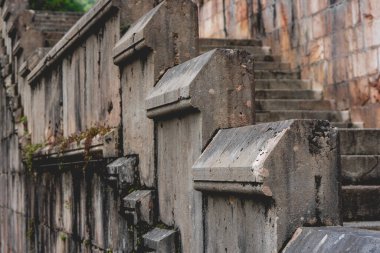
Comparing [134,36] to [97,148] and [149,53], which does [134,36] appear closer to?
[149,53]

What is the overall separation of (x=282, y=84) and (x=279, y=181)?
18.4 feet

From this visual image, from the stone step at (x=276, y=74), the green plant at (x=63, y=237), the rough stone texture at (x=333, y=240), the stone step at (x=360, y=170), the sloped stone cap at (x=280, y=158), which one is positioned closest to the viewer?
the rough stone texture at (x=333, y=240)

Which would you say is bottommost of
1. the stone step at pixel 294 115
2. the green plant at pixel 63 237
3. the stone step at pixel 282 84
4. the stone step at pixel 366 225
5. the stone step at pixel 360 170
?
the green plant at pixel 63 237

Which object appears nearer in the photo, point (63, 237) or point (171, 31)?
point (171, 31)

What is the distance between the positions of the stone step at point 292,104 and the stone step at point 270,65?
119cm

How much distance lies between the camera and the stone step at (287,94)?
816 cm

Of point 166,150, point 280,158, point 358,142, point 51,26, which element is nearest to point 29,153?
point 51,26

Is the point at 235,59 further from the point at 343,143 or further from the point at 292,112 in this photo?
the point at 292,112

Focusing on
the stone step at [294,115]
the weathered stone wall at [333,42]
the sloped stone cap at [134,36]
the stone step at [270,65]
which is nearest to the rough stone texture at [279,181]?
the sloped stone cap at [134,36]

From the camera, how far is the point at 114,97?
19.3ft

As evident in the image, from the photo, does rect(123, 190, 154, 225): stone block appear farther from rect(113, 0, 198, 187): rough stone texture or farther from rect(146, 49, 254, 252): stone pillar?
rect(146, 49, 254, 252): stone pillar

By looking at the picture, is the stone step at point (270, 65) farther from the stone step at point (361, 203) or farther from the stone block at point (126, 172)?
the stone step at point (361, 203)

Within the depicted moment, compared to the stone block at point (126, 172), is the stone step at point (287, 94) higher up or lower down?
higher up

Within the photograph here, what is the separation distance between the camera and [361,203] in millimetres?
4879
